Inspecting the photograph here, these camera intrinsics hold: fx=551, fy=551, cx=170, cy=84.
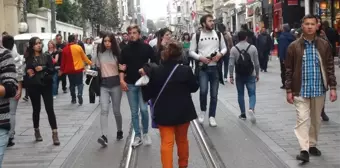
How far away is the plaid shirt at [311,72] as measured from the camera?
271 inches

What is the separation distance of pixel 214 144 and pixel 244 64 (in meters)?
2.24

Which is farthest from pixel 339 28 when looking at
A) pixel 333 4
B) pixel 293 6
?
pixel 293 6

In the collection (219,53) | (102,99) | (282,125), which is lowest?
(282,125)

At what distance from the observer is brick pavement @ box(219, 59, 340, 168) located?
7.28 metres

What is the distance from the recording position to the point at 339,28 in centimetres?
2362

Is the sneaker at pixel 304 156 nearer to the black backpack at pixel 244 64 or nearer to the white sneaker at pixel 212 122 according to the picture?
the white sneaker at pixel 212 122

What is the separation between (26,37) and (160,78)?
1759cm

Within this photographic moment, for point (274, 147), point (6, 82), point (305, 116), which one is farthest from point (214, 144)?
point (6, 82)

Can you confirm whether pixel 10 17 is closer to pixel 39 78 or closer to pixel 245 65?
pixel 245 65

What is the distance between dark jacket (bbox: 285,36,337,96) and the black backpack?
3.06 metres

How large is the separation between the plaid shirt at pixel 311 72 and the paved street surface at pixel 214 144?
901 millimetres

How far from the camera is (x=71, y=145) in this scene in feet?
28.8

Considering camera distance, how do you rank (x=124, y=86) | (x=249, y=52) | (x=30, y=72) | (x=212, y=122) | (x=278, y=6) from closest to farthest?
(x=124, y=86), (x=30, y=72), (x=212, y=122), (x=249, y=52), (x=278, y=6)

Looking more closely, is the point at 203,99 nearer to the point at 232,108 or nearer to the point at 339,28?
the point at 232,108
